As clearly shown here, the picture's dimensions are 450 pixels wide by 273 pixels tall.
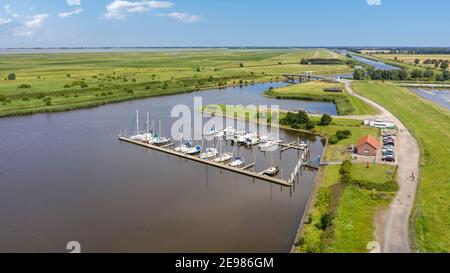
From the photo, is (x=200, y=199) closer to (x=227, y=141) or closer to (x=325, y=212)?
(x=325, y=212)

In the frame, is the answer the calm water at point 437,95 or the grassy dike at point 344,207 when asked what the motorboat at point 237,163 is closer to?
the grassy dike at point 344,207

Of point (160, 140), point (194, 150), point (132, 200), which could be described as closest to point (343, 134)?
point (194, 150)

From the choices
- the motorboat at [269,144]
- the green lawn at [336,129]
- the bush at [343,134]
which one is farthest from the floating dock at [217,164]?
the bush at [343,134]

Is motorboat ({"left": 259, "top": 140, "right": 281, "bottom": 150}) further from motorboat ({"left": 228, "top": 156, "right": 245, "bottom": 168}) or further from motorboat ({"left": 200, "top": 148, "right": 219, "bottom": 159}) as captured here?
motorboat ({"left": 228, "top": 156, "right": 245, "bottom": 168})

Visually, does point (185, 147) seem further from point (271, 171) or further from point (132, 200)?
point (132, 200)

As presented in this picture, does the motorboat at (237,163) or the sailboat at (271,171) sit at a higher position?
the motorboat at (237,163)
